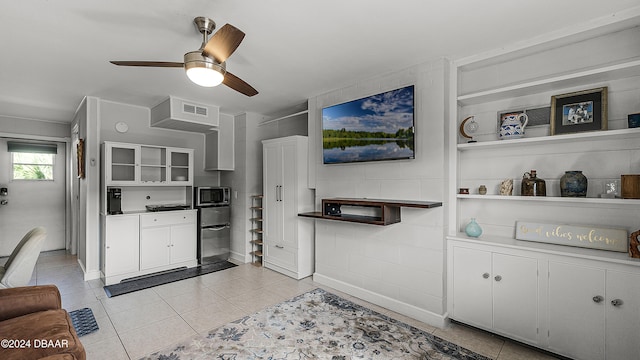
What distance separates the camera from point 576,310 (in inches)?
82.4

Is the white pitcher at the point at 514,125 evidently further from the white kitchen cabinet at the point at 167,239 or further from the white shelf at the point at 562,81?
the white kitchen cabinet at the point at 167,239

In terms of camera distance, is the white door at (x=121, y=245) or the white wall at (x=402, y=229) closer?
the white wall at (x=402, y=229)

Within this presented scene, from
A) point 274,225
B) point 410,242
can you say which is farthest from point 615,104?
point 274,225

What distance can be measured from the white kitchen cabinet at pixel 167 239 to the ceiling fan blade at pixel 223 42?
3.13 meters

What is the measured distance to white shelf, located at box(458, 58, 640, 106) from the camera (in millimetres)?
2049

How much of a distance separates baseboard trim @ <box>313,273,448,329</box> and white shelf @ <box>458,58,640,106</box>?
2068 millimetres

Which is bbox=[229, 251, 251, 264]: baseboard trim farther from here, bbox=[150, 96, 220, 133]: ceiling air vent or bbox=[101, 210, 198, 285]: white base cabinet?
bbox=[150, 96, 220, 133]: ceiling air vent

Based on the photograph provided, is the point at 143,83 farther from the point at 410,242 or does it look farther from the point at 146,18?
the point at 410,242

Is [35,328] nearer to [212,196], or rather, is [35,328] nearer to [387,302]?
[387,302]

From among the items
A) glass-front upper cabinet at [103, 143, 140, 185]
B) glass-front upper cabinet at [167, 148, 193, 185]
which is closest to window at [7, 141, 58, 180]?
glass-front upper cabinet at [103, 143, 140, 185]

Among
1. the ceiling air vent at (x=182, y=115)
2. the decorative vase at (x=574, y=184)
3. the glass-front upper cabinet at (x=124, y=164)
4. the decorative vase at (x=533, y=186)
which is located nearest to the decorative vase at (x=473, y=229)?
the decorative vase at (x=533, y=186)

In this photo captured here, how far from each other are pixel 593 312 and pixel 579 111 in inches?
58.8

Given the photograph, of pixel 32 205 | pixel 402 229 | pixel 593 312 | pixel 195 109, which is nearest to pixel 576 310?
pixel 593 312

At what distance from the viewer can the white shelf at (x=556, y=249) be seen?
198 centimetres
